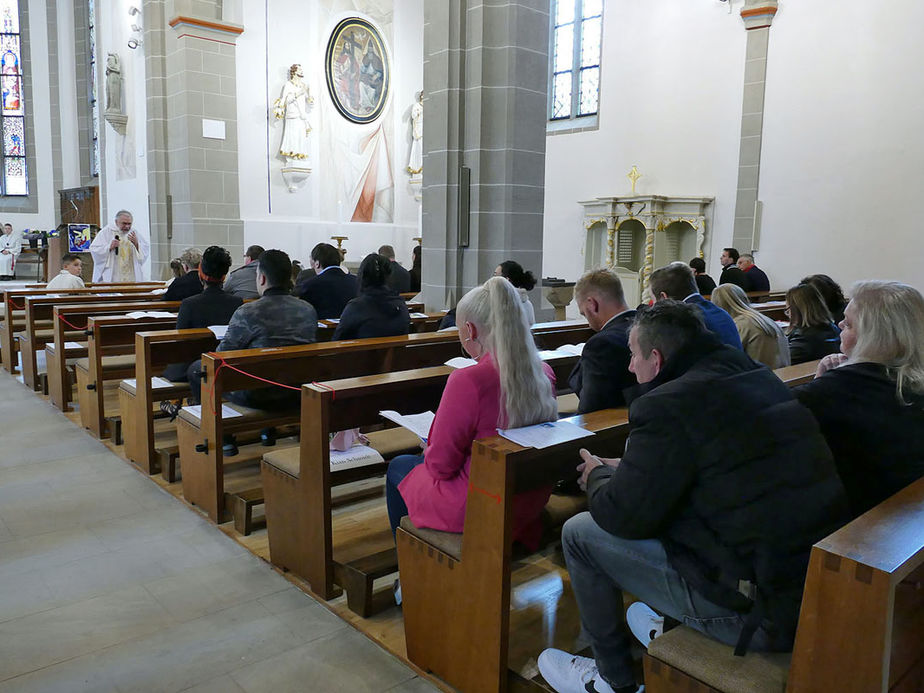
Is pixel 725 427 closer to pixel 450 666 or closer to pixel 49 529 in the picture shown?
pixel 450 666

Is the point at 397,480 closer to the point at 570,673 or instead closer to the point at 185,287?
the point at 570,673

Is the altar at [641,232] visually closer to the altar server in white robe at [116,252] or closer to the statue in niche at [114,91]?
the altar server in white robe at [116,252]

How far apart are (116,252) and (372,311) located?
24.9ft

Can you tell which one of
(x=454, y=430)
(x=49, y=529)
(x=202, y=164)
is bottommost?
(x=49, y=529)

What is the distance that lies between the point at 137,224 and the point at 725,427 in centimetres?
1212

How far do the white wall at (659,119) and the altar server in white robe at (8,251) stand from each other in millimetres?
12583

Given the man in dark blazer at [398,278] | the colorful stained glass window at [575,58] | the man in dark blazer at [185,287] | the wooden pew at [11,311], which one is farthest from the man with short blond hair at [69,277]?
the colorful stained glass window at [575,58]

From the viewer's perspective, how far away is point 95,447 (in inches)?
199

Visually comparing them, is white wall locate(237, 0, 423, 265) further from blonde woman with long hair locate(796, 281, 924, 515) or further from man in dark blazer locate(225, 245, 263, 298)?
blonde woman with long hair locate(796, 281, 924, 515)

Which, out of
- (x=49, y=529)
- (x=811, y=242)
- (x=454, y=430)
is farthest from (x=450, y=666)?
(x=811, y=242)

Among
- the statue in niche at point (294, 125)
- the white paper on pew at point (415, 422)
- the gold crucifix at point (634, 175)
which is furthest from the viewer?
the gold crucifix at point (634, 175)

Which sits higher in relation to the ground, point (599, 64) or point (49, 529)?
point (599, 64)

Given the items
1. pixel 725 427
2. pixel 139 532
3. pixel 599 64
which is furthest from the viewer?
pixel 599 64

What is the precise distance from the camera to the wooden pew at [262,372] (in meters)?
3.62
